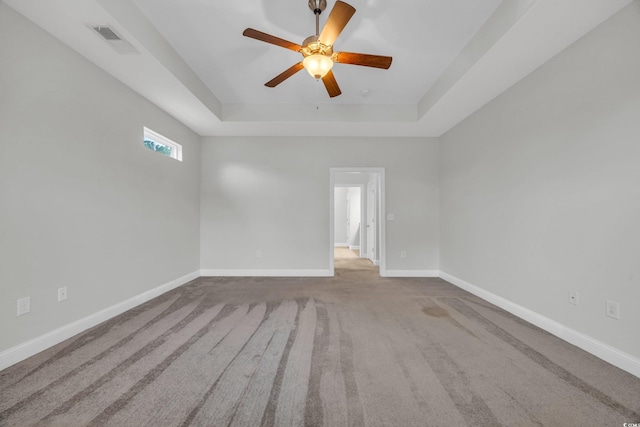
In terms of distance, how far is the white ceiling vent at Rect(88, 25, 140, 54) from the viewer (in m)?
2.06

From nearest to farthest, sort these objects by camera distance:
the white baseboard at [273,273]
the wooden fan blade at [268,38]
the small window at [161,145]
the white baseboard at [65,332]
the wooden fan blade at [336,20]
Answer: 1. the wooden fan blade at [336,20]
2. the white baseboard at [65,332]
3. the wooden fan blade at [268,38]
4. the small window at [161,145]
5. the white baseboard at [273,273]

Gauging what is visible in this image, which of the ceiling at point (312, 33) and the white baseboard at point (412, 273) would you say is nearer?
the ceiling at point (312, 33)

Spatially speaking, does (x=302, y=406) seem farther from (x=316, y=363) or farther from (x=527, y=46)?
(x=527, y=46)

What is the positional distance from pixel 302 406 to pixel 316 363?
431 mm

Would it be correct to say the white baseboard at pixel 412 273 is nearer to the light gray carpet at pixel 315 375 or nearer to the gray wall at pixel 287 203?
the gray wall at pixel 287 203

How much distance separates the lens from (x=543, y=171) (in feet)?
8.25

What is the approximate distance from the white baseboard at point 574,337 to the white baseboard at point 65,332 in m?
4.29

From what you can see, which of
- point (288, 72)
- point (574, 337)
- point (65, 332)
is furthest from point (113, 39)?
point (574, 337)

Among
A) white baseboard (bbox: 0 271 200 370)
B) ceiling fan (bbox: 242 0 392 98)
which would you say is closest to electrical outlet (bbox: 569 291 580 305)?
ceiling fan (bbox: 242 0 392 98)

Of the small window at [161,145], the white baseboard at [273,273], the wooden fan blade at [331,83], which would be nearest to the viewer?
the wooden fan blade at [331,83]

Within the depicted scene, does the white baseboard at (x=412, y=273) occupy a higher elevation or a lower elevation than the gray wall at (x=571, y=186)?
lower

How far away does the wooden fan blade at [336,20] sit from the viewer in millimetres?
1695

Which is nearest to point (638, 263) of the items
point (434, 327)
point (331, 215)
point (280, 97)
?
point (434, 327)

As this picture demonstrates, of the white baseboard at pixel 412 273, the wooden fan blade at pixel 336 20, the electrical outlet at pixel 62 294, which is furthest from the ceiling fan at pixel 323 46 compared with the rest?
A: the white baseboard at pixel 412 273
